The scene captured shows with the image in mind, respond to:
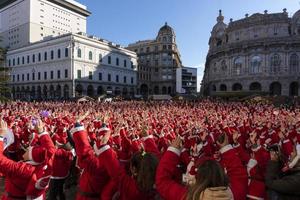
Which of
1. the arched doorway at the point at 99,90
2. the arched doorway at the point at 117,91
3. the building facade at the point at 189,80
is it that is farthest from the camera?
the building facade at the point at 189,80

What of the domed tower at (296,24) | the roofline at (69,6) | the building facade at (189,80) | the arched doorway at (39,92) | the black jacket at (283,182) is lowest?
the black jacket at (283,182)

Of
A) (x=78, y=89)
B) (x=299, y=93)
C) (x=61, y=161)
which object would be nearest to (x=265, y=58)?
(x=299, y=93)

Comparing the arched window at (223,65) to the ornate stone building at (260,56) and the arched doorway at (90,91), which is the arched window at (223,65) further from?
the arched doorway at (90,91)

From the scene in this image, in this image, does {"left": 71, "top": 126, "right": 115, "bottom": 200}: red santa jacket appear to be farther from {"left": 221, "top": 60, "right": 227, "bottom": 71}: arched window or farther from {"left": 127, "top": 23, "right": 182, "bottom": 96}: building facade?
{"left": 127, "top": 23, "right": 182, "bottom": 96}: building facade

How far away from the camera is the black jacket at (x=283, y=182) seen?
486cm

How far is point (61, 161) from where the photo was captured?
25.8 feet

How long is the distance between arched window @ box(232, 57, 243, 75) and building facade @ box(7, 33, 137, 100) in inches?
1187

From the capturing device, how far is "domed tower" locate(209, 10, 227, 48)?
270 feet

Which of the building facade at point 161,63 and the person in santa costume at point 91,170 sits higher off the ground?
the building facade at point 161,63

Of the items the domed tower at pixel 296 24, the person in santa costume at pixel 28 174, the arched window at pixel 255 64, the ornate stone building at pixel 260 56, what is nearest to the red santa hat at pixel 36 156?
the person in santa costume at pixel 28 174

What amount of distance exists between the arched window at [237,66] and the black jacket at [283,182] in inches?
2597

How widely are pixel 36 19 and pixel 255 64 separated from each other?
63.9 m

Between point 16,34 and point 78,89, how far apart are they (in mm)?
39700

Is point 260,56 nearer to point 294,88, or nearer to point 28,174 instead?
point 294,88
